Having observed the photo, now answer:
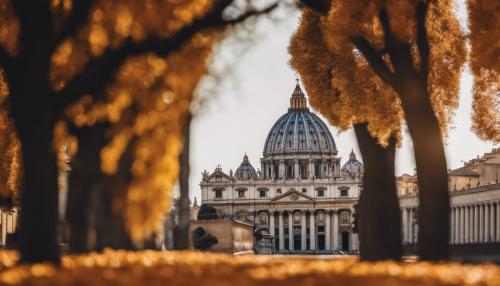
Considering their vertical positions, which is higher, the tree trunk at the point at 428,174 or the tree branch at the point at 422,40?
the tree branch at the point at 422,40

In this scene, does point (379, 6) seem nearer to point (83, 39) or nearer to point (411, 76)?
point (411, 76)

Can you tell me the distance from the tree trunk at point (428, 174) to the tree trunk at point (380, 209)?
4842 mm

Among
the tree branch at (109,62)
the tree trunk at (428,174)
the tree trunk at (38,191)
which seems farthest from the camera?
the tree trunk at (428,174)

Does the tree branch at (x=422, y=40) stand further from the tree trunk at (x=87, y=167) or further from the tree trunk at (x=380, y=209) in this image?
the tree trunk at (x=87, y=167)

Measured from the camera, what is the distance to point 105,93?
55.5ft

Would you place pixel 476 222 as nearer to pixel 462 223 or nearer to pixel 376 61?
pixel 462 223

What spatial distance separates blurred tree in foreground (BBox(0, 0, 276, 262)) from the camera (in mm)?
16875

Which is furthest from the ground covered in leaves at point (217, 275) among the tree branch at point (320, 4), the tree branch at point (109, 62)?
the tree branch at point (320, 4)

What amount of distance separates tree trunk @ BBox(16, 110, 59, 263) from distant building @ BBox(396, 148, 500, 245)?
258 feet

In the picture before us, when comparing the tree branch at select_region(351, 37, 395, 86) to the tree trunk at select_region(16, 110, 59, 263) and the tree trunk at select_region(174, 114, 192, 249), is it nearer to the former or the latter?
the tree trunk at select_region(174, 114, 192, 249)

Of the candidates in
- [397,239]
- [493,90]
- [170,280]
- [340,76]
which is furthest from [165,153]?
[493,90]

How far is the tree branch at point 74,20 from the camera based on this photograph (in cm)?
1741

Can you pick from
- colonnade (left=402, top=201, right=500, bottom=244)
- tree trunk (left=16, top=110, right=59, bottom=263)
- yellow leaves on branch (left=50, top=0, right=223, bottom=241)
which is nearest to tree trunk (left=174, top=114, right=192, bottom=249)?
yellow leaves on branch (left=50, top=0, right=223, bottom=241)

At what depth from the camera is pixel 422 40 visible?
1053 inches
